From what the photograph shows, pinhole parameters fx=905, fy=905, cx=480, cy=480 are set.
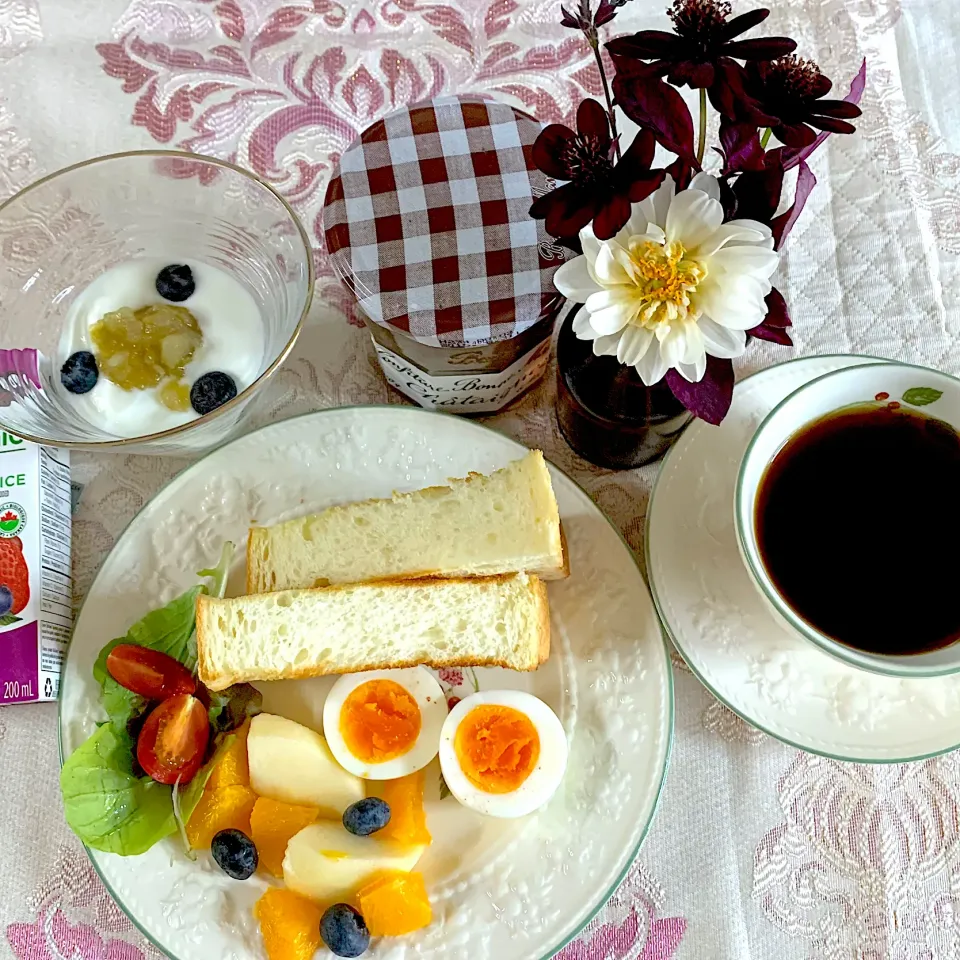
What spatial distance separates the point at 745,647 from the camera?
3.76ft

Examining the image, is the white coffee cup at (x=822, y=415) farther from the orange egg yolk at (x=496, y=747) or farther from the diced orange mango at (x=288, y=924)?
the diced orange mango at (x=288, y=924)

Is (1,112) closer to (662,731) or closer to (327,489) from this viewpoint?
(327,489)

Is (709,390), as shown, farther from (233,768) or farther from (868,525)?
(233,768)

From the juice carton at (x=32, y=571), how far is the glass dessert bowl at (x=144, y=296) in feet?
0.30

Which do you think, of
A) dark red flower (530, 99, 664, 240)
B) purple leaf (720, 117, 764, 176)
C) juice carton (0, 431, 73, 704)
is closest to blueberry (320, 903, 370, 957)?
juice carton (0, 431, 73, 704)

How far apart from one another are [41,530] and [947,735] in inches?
47.5

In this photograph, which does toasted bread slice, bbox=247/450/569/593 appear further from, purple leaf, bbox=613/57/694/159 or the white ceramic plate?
purple leaf, bbox=613/57/694/159

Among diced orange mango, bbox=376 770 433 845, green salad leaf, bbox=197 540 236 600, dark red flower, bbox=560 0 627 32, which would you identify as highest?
dark red flower, bbox=560 0 627 32

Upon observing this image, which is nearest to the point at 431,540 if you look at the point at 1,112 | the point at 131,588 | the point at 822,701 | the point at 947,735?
the point at 131,588

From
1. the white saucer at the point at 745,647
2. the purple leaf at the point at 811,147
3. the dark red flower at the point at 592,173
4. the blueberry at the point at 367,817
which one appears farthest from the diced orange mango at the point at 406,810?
the purple leaf at the point at 811,147

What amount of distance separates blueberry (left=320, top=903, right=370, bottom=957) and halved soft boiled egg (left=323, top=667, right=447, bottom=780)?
0.16 meters

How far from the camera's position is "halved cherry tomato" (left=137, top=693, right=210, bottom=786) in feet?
3.80

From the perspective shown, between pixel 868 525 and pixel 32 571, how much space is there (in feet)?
3.53

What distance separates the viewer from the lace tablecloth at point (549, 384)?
1.20 meters
